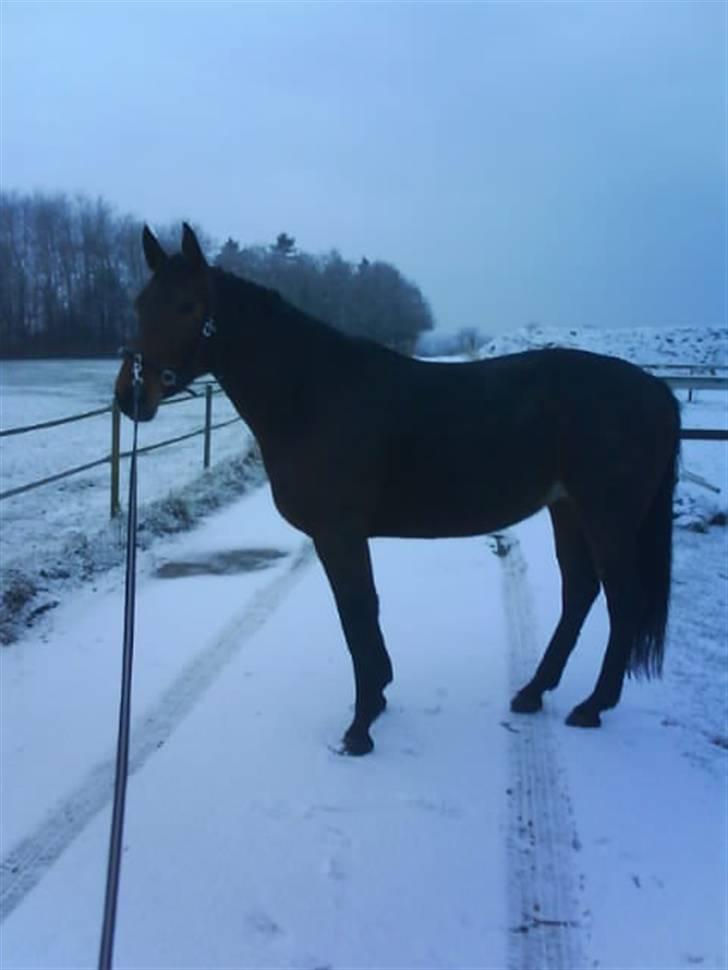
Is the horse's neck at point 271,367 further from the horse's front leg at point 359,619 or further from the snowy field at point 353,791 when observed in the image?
the snowy field at point 353,791

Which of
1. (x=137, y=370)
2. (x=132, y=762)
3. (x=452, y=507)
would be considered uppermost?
(x=137, y=370)

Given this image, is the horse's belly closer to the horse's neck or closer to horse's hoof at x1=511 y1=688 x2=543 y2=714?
the horse's neck

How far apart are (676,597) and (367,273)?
16.7 metres

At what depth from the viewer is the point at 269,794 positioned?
9.24 feet

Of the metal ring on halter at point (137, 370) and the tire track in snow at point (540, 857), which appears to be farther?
the metal ring on halter at point (137, 370)

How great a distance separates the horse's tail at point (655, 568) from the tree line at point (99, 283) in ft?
35.6

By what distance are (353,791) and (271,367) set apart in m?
1.62

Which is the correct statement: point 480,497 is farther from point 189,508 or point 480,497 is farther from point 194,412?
point 194,412

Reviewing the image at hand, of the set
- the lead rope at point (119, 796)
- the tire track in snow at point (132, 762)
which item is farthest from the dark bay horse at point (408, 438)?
the tire track in snow at point (132, 762)

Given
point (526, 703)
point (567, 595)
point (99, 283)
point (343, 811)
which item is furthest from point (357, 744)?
point (99, 283)

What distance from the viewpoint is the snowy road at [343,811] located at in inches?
84.3

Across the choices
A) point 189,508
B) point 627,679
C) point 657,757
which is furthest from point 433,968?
point 189,508

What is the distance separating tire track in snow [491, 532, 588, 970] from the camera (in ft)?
6.88

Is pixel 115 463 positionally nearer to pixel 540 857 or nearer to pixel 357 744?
pixel 357 744
